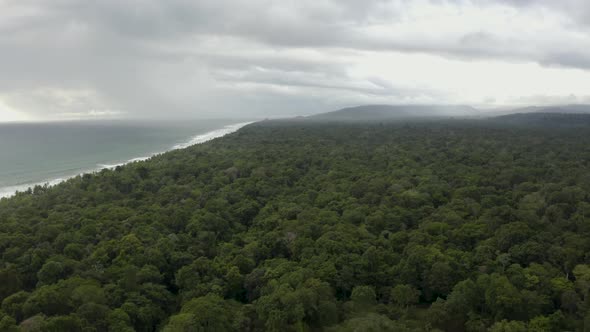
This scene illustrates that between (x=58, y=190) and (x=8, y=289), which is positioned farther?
(x=58, y=190)

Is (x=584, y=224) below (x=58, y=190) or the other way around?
below

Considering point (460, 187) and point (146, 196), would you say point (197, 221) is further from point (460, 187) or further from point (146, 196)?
point (460, 187)

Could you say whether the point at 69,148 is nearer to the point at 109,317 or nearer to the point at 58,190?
the point at 58,190

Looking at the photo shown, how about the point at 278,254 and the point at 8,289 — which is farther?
the point at 278,254

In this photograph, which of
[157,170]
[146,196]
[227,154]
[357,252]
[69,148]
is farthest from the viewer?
[69,148]

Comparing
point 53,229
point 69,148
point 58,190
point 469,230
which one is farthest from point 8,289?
point 69,148

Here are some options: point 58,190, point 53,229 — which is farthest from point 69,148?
point 53,229

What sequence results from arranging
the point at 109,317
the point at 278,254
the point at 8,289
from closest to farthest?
the point at 109,317, the point at 8,289, the point at 278,254
